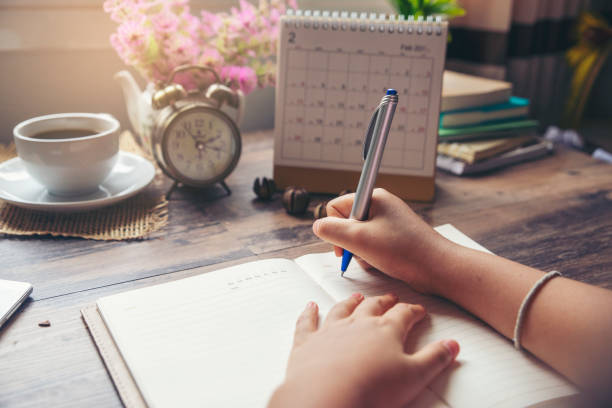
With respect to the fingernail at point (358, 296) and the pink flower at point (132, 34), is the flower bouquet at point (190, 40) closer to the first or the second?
the pink flower at point (132, 34)

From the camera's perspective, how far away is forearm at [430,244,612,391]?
546 mm

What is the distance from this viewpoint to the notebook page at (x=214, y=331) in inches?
20.5

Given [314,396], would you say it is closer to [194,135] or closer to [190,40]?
[194,135]

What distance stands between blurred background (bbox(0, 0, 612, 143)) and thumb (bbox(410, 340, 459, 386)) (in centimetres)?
104

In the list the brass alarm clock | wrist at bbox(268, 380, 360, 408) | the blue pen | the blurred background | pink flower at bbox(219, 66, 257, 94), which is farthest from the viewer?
the blurred background

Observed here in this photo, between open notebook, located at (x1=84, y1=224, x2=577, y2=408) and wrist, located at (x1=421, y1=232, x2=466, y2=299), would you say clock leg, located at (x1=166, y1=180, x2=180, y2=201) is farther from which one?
wrist, located at (x1=421, y1=232, x2=466, y2=299)

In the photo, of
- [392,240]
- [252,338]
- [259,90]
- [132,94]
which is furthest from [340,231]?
[259,90]

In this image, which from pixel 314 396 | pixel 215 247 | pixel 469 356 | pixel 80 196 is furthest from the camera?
pixel 80 196

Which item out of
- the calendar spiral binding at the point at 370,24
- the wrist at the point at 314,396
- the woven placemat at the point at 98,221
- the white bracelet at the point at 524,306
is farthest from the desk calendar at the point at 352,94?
the wrist at the point at 314,396

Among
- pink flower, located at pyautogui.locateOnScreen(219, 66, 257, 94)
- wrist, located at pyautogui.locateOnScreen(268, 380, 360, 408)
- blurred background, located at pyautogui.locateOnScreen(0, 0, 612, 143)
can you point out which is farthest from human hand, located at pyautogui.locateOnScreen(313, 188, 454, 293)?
blurred background, located at pyautogui.locateOnScreen(0, 0, 612, 143)

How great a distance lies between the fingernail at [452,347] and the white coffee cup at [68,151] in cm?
64

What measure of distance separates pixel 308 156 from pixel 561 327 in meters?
0.58

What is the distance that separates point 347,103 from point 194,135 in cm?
28

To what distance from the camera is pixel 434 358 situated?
535 mm
